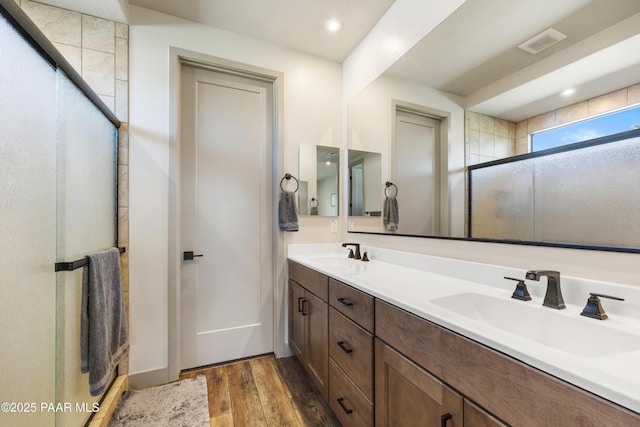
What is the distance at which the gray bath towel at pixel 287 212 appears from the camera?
213 centimetres

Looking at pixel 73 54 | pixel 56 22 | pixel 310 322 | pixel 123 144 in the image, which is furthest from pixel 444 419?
pixel 56 22

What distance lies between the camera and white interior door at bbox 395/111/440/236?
1.53 meters

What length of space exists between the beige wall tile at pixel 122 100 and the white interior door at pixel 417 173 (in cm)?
184

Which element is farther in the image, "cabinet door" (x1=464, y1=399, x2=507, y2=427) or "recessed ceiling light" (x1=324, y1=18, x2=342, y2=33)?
"recessed ceiling light" (x1=324, y1=18, x2=342, y2=33)

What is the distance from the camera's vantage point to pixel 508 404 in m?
0.60

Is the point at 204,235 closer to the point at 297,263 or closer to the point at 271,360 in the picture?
the point at 297,263

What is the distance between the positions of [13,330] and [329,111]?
2.29m

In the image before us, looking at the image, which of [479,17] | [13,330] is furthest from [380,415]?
[479,17]

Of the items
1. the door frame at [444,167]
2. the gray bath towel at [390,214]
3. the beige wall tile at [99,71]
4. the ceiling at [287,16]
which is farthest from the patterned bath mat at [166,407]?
the ceiling at [287,16]

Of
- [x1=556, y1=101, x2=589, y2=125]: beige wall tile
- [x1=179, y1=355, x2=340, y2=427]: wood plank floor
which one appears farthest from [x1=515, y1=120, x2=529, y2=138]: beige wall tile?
[x1=179, y1=355, x2=340, y2=427]: wood plank floor

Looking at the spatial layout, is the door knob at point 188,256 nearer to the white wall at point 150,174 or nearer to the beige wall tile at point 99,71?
the white wall at point 150,174

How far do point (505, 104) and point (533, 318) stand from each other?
891 millimetres

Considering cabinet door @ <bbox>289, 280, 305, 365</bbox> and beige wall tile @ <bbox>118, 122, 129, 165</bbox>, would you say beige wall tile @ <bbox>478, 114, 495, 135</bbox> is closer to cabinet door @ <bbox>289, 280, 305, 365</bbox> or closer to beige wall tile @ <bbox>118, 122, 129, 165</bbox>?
→ cabinet door @ <bbox>289, 280, 305, 365</bbox>

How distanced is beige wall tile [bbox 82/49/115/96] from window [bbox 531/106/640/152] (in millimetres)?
2399
